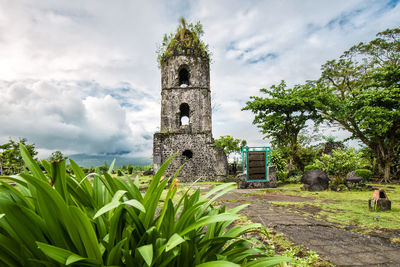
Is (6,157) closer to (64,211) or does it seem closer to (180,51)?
(180,51)

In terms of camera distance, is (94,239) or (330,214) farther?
(330,214)

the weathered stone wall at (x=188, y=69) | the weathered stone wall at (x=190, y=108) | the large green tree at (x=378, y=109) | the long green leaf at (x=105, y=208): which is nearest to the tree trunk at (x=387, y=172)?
the large green tree at (x=378, y=109)

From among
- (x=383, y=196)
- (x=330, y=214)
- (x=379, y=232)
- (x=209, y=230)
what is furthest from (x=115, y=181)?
(x=383, y=196)

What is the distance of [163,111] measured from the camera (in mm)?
13102

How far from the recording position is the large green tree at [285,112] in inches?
490

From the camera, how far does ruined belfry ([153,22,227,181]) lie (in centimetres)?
1248

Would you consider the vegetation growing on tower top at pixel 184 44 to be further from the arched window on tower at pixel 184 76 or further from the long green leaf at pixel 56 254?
the long green leaf at pixel 56 254

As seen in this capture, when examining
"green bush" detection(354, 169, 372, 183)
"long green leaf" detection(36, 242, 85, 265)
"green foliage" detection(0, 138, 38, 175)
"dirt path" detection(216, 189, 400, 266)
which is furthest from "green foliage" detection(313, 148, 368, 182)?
"green foliage" detection(0, 138, 38, 175)

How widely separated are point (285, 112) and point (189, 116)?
5805mm

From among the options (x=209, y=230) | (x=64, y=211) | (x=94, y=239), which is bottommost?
(x=209, y=230)

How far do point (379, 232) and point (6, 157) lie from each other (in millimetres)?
22303

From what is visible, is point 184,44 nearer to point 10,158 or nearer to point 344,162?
point 344,162

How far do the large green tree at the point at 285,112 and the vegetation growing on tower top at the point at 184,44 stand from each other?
15.1ft

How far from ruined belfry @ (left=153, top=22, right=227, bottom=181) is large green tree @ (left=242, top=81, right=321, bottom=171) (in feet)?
9.95
